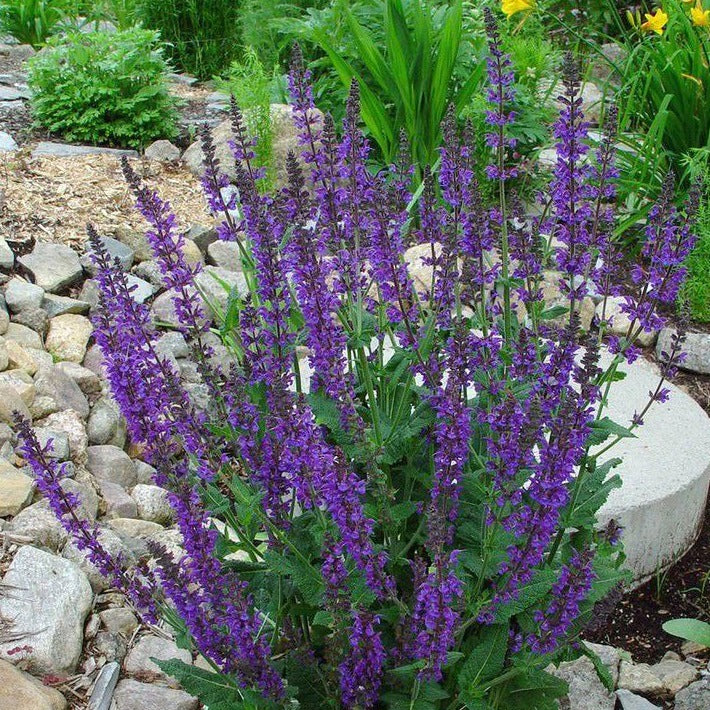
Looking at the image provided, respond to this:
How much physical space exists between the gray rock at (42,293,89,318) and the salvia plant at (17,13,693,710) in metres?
2.30

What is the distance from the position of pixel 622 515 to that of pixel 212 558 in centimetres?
204

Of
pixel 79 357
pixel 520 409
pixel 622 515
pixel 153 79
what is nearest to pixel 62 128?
pixel 153 79

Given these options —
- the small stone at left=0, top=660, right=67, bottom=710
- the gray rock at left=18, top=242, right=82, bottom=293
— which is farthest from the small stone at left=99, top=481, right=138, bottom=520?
the gray rock at left=18, top=242, right=82, bottom=293

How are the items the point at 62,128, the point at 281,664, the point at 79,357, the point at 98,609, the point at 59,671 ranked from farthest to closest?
1. the point at 62,128
2. the point at 79,357
3. the point at 98,609
4. the point at 59,671
5. the point at 281,664

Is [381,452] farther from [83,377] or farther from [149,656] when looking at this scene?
[83,377]

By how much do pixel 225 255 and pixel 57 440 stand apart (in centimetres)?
213

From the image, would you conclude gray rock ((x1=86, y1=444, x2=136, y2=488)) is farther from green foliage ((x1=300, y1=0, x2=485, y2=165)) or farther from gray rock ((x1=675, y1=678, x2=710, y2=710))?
green foliage ((x1=300, y1=0, x2=485, y2=165))

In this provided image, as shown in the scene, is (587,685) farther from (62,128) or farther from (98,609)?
(62,128)

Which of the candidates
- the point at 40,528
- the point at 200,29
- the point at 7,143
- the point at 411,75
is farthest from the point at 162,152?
the point at 40,528

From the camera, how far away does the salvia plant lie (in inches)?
84.1

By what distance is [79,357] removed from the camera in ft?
15.3

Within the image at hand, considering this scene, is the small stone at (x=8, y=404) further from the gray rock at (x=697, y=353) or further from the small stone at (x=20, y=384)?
the gray rock at (x=697, y=353)

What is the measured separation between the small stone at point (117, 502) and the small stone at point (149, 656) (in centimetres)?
75

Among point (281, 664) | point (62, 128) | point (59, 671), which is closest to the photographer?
point (281, 664)
